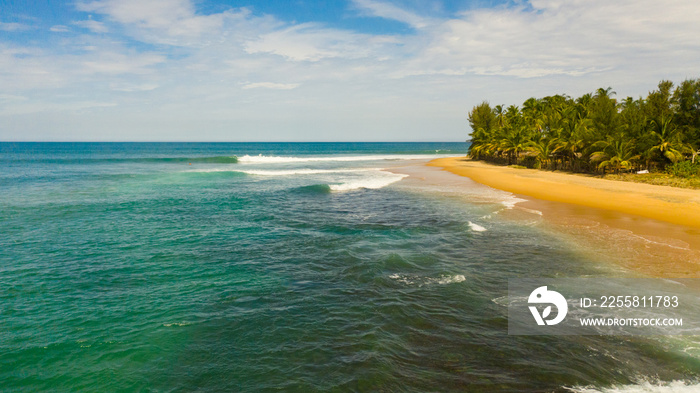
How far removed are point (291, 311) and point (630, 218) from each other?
19364mm

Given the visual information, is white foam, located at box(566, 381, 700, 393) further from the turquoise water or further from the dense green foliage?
the dense green foliage

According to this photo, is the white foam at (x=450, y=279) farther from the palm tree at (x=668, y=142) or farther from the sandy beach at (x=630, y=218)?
the palm tree at (x=668, y=142)

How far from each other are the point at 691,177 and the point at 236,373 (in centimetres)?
3719

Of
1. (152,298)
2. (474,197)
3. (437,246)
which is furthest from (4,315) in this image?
(474,197)

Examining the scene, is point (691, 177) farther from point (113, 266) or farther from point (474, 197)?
point (113, 266)

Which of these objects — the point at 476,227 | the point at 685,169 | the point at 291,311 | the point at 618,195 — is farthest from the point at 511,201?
the point at 291,311

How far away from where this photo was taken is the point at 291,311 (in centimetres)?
1026

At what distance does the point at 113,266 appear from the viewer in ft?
45.4

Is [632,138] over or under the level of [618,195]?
over

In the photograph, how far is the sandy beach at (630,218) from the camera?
13500mm

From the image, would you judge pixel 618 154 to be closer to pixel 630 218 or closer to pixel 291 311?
pixel 630 218

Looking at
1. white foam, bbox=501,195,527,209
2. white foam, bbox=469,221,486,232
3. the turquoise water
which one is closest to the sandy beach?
white foam, bbox=501,195,527,209

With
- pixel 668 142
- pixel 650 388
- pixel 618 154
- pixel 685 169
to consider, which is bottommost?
pixel 650 388

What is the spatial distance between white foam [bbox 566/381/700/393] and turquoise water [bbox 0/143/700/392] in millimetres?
44
